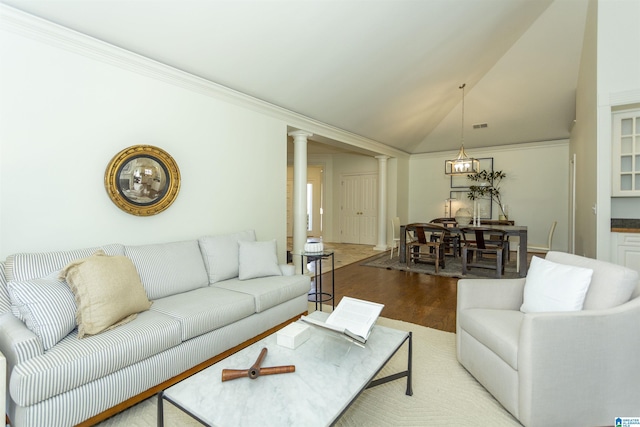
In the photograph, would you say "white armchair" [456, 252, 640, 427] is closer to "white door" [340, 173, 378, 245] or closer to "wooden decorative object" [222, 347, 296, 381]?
"wooden decorative object" [222, 347, 296, 381]

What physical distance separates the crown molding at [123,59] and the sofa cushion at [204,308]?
6.61ft

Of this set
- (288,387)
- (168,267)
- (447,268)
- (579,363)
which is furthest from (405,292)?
(288,387)

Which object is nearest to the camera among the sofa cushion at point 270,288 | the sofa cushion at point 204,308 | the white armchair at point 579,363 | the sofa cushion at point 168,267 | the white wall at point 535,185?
the white armchair at point 579,363

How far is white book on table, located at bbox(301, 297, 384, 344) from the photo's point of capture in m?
1.69

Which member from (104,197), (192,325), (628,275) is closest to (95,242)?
(104,197)

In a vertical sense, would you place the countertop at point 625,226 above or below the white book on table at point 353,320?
above

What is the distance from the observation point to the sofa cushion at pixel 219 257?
2908mm

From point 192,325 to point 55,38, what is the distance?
2302 millimetres

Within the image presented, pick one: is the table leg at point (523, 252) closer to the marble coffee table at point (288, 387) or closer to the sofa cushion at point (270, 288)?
the sofa cushion at point (270, 288)

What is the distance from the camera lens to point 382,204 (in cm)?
762

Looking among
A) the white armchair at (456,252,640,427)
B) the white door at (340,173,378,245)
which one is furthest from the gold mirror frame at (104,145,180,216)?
the white door at (340,173,378,245)

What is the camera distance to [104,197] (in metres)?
2.63

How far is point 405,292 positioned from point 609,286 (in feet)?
8.30

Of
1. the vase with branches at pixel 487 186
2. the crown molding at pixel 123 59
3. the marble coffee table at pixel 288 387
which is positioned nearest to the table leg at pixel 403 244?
the crown molding at pixel 123 59
